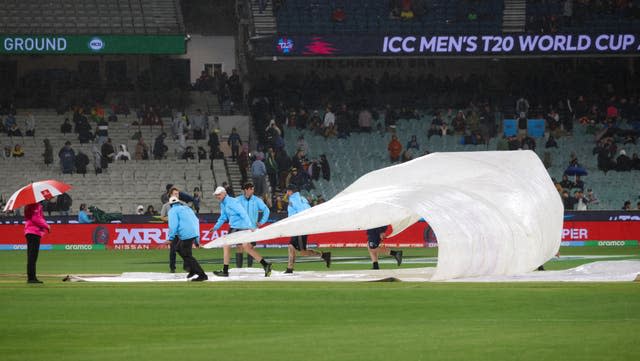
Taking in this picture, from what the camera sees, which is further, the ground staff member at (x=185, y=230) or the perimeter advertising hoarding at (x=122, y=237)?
the perimeter advertising hoarding at (x=122, y=237)

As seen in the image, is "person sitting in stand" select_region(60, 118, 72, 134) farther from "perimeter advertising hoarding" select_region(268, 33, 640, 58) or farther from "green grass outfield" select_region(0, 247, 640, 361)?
"green grass outfield" select_region(0, 247, 640, 361)

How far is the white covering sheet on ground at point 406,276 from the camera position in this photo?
73.3 ft

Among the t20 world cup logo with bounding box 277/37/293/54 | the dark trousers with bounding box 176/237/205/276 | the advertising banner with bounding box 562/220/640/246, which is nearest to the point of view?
the dark trousers with bounding box 176/237/205/276

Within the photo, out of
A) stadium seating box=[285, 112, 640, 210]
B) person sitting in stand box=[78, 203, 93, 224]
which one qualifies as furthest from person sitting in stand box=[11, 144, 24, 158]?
stadium seating box=[285, 112, 640, 210]

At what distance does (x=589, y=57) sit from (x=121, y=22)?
20512mm

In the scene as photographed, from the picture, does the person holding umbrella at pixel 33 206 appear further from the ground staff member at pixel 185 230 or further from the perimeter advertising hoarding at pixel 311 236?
the perimeter advertising hoarding at pixel 311 236

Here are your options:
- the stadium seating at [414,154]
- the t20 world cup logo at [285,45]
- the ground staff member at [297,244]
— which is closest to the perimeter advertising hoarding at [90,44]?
the t20 world cup logo at [285,45]

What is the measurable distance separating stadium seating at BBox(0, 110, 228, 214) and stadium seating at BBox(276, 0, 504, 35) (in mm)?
7439

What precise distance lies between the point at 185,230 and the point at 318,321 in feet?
25.6

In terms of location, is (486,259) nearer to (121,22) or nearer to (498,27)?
(498,27)

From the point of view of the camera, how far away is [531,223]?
24172mm

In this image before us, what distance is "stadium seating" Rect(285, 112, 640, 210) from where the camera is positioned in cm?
4853

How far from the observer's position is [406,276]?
2409 cm

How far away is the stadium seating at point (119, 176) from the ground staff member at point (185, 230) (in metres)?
22.5
